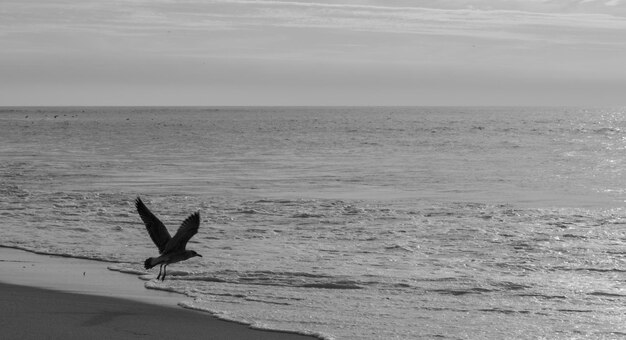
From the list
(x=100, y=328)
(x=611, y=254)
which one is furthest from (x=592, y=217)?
(x=100, y=328)

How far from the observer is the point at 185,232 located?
351 inches

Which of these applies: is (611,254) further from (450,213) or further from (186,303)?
(186,303)

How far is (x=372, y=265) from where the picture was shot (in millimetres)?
10906

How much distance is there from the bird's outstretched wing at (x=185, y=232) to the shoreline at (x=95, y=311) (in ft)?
1.70

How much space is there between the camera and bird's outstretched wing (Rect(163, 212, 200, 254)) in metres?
8.94

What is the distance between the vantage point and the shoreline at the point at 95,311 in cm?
735

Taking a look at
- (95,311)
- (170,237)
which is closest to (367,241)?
(170,237)

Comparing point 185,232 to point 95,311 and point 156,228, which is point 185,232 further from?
point 95,311

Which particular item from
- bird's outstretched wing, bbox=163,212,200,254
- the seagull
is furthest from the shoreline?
bird's outstretched wing, bbox=163,212,200,254

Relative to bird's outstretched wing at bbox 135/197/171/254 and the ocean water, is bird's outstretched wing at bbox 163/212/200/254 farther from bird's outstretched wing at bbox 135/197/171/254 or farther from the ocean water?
the ocean water

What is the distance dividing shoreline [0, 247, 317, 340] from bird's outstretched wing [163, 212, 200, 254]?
52cm

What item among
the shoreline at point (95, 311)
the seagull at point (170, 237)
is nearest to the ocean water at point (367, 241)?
the shoreline at point (95, 311)

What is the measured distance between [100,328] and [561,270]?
5695 millimetres

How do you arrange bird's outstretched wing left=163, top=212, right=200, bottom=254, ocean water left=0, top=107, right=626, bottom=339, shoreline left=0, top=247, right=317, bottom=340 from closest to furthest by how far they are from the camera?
1. shoreline left=0, top=247, right=317, bottom=340
2. ocean water left=0, top=107, right=626, bottom=339
3. bird's outstretched wing left=163, top=212, right=200, bottom=254
